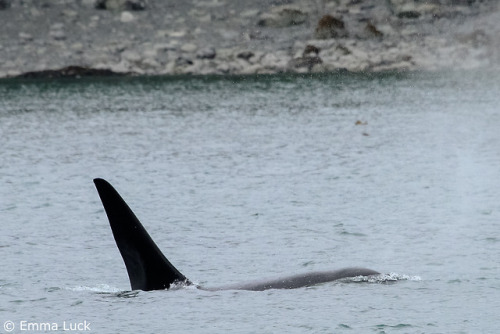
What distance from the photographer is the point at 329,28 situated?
94562 mm

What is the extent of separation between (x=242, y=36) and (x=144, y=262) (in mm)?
78369

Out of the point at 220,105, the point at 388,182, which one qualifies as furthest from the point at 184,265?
the point at 220,105

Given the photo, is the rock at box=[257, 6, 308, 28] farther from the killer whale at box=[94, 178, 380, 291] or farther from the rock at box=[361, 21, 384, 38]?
the killer whale at box=[94, 178, 380, 291]

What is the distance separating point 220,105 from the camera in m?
65.4

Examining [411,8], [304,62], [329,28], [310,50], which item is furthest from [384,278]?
[411,8]

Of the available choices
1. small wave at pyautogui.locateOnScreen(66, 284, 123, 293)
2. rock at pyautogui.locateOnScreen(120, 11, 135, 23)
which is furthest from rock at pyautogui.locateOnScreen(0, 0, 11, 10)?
small wave at pyautogui.locateOnScreen(66, 284, 123, 293)

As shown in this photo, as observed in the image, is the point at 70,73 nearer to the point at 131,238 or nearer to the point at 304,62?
the point at 304,62

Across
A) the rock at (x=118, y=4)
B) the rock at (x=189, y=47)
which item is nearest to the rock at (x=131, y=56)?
the rock at (x=189, y=47)

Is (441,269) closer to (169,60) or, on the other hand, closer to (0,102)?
(0,102)

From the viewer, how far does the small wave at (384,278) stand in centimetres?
1802

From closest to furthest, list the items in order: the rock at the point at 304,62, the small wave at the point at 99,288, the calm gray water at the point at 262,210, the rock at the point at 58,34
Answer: the calm gray water at the point at 262,210 → the small wave at the point at 99,288 → the rock at the point at 304,62 → the rock at the point at 58,34

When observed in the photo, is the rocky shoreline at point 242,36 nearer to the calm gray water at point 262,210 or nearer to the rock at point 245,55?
the rock at point 245,55

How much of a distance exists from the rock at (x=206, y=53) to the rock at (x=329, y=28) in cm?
845

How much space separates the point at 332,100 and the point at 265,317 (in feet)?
159
